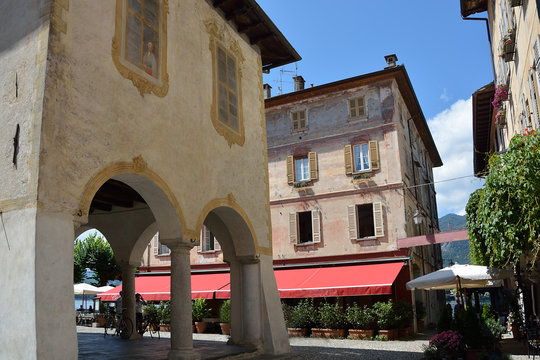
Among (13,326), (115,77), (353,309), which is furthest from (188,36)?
(353,309)

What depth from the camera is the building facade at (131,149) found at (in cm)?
624

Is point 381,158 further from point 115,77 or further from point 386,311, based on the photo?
point 115,77

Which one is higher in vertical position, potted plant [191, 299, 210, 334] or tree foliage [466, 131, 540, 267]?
tree foliage [466, 131, 540, 267]

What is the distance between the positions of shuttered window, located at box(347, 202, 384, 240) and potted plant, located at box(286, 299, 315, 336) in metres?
3.54

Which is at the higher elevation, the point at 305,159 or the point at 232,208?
the point at 305,159

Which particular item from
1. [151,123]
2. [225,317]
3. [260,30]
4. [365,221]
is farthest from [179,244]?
[365,221]

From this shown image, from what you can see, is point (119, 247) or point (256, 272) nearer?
point (256, 272)

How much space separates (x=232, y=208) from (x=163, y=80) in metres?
3.29

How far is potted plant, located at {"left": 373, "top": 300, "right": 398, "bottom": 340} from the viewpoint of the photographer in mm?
17531

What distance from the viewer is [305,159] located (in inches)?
889

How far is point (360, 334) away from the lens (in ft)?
58.3

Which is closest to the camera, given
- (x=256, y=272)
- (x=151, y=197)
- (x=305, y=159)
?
(x=151, y=197)

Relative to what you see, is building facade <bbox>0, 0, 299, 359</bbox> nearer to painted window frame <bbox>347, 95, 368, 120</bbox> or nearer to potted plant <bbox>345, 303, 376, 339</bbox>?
potted plant <bbox>345, 303, 376, 339</bbox>

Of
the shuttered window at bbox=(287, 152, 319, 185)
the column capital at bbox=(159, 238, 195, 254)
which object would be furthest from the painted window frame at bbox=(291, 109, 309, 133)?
the column capital at bbox=(159, 238, 195, 254)
